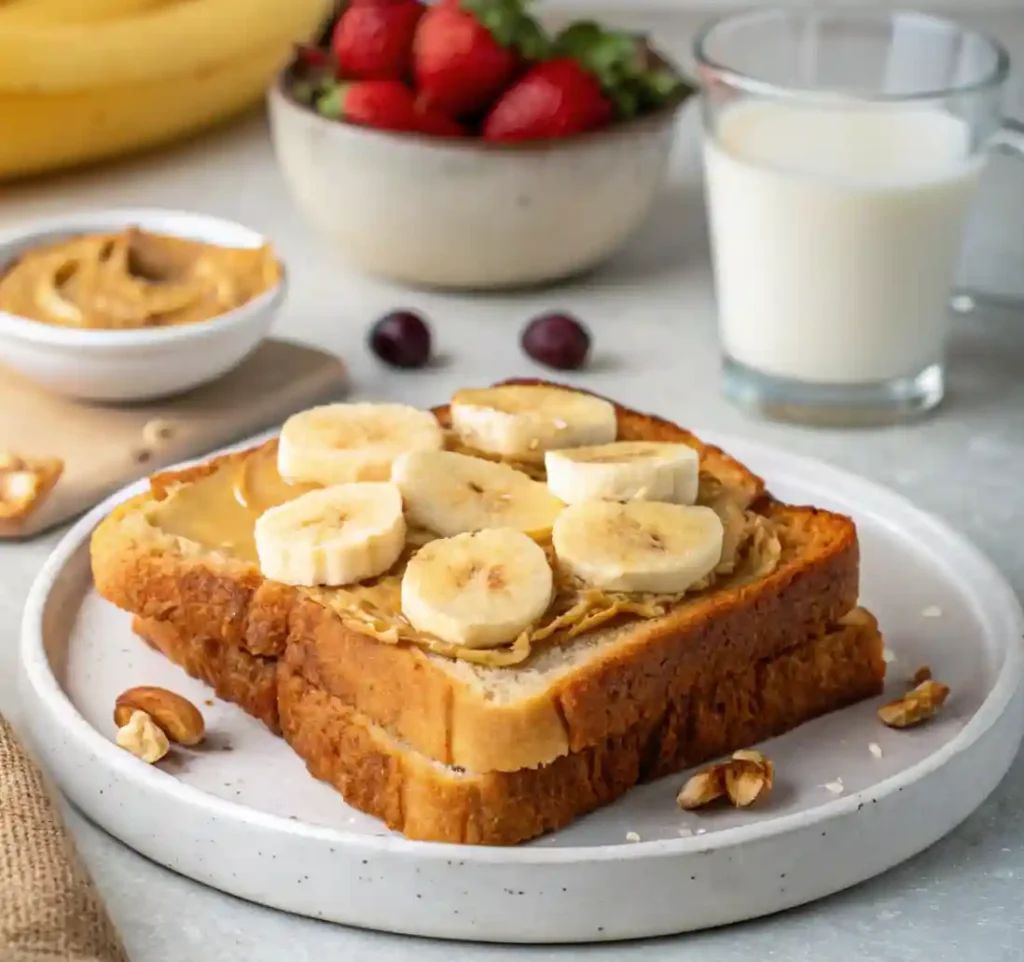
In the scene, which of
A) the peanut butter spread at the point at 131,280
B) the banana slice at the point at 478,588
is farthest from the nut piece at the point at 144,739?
the peanut butter spread at the point at 131,280

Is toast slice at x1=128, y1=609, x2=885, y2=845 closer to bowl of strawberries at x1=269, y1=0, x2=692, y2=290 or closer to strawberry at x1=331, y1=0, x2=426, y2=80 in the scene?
bowl of strawberries at x1=269, y1=0, x2=692, y2=290

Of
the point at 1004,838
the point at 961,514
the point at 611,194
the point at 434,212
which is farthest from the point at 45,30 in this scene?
the point at 1004,838

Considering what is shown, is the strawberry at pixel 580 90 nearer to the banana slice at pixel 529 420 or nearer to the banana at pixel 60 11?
the banana slice at pixel 529 420

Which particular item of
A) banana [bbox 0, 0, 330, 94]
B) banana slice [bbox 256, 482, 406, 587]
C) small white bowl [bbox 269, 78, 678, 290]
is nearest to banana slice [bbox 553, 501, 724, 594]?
banana slice [bbox 256, 482, 406, 587]

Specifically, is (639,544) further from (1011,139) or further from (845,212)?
(1011,139)

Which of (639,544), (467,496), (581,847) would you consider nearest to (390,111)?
(467,496)

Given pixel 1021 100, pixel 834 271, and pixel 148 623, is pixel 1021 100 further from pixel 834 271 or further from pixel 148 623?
pixel 148 623

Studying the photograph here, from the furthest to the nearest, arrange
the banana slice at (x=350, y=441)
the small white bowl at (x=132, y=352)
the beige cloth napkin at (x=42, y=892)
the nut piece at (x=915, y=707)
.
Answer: the small white bowl at (x=132, y=352), the banana slice at (x=350, y=441), the nut piece at (x=915, y=707), the beige cloth napkin at (x=42, y=892)
